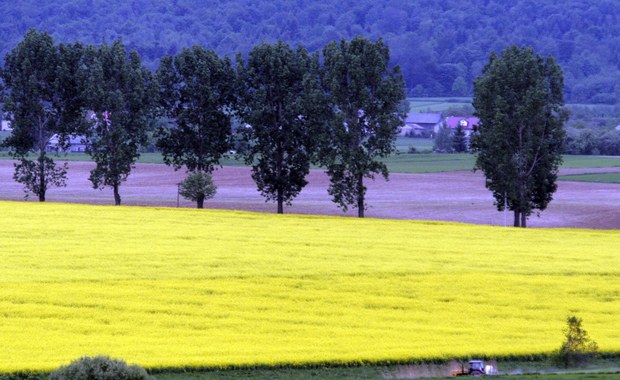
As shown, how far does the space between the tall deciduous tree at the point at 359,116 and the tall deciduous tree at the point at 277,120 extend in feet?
8.06

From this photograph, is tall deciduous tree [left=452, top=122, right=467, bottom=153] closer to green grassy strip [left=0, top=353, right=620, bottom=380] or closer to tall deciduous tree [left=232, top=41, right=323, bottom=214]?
tall deciduous tree [left=232, top=41, right=323, bottom=214]

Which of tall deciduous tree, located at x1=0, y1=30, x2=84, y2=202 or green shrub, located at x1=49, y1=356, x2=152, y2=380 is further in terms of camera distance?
tall deciduous tree, located at x1=0, y1=30, x2=84, y2=202

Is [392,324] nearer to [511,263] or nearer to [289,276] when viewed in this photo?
[289,276]

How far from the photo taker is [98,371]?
1562 centimetres

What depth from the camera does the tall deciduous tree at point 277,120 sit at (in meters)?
59.9

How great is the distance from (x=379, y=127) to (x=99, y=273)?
28.0m

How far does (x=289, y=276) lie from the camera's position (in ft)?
98.1

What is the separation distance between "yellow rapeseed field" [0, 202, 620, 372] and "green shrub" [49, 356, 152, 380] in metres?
4.15

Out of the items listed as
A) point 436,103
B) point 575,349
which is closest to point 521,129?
point 575,349

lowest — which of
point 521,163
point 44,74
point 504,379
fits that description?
point 504,379

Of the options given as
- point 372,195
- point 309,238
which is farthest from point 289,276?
point 372,195

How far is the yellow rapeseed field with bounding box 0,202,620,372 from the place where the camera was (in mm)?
22109

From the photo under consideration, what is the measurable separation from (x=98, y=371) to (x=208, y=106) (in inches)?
1832

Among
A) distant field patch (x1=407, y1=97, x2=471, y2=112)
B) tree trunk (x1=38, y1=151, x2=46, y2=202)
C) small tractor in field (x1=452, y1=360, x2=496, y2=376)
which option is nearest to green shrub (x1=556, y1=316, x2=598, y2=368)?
small tractor in field (x1=452, y1=360, x2=496, y2=376)
